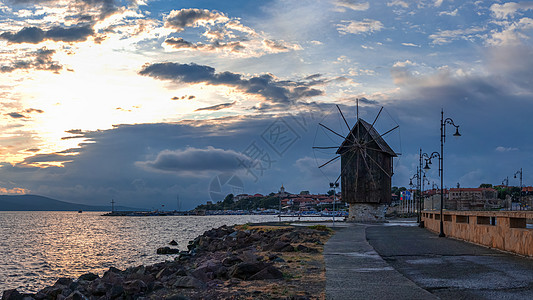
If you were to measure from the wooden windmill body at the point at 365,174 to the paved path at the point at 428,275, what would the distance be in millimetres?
38786

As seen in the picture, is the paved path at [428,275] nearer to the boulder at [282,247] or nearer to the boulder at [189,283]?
the boulder at [282,247]

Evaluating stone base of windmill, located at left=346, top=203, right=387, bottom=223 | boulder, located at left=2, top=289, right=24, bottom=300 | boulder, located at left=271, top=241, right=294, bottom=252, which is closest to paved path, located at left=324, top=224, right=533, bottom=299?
boulder, located at left=271, top=241, right=294, bottom=252

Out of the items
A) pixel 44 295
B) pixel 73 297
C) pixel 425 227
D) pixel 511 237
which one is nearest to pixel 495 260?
pixel 511 237

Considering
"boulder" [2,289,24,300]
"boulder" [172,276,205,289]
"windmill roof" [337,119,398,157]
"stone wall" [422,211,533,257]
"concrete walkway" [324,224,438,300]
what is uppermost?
"windmill roof" [337,119,398,157]

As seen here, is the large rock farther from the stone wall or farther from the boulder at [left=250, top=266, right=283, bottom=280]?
the stone wall

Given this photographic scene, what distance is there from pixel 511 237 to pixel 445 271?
6.28 metres

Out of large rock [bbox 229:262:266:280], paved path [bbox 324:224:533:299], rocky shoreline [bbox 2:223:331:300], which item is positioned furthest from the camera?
large rock [bbox 229:262:266:280]

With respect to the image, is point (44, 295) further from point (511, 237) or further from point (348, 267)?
point (511, 237)

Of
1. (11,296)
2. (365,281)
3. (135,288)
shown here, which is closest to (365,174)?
(11,296)

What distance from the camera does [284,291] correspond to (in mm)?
11914

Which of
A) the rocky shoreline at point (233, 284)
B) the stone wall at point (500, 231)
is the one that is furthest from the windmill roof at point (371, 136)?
the rocky shoreline at point (233, 284)

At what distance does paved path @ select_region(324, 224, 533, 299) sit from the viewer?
1094cm

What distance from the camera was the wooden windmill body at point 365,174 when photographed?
60250 mm

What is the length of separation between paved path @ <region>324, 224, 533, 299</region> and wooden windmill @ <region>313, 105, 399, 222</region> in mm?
38790
